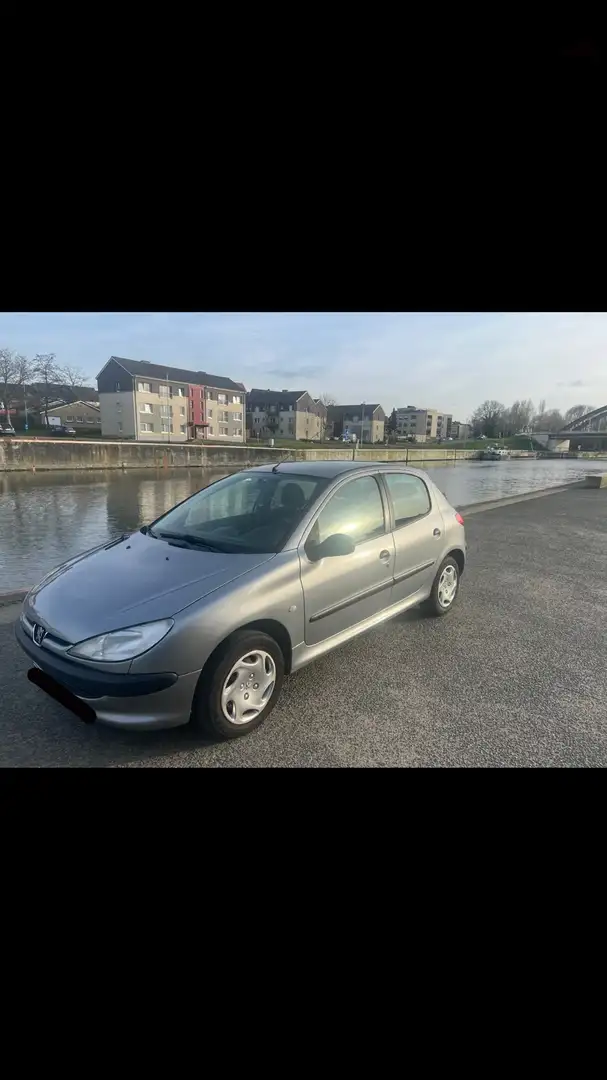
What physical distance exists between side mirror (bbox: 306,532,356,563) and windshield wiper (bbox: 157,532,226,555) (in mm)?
581

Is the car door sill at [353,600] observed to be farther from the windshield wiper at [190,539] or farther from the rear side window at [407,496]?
the windshield wiper at [190,539]

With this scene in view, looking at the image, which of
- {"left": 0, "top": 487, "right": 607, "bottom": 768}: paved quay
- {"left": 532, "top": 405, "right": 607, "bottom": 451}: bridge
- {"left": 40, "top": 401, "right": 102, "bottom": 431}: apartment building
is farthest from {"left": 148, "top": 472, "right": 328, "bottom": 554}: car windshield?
{"left": 532, "top": 405, "right": 607, "bottom": 451}: bridge

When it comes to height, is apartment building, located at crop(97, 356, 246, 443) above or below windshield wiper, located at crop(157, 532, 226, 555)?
above

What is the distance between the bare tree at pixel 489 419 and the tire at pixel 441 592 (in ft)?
336

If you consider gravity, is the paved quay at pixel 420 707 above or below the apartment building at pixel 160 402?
below

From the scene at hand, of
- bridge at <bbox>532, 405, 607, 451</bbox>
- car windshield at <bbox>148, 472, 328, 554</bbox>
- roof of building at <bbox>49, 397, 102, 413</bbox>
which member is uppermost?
roof of building at <bbox>49, 397, 102, 413</bbox>

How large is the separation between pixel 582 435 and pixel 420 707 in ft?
290

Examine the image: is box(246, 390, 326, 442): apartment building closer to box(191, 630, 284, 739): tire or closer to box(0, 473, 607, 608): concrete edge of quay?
box(0, 473, 607, 608): concrete edge of quay

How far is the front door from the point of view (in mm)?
3122

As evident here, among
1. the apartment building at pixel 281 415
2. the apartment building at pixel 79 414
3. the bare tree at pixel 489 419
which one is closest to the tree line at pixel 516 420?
the bare tree at pixel 489 419

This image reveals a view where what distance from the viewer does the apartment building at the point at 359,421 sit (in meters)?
97.4
